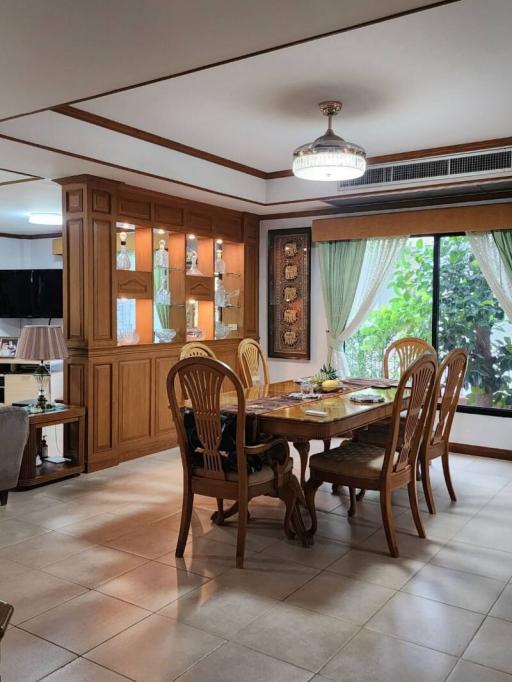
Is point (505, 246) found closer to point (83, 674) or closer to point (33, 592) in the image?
point (33, 592)

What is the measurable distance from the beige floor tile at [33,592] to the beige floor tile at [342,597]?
1.04 m

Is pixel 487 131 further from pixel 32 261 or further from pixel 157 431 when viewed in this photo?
pixel 32 261

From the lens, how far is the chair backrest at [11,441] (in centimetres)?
396

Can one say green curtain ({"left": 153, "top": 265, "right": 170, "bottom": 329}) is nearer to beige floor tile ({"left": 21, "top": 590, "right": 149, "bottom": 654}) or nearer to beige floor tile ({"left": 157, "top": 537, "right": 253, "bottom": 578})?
beige floor tile ({"left": 157, "top": 537, "right": 253, "bottom": 578})

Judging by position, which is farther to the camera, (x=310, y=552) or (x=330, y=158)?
(x=330, y=158)

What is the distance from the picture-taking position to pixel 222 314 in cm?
655

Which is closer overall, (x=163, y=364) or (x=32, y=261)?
(x=163, y=364)

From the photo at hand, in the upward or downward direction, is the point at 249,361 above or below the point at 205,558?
above

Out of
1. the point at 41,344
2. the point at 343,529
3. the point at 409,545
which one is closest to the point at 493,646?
the point at 409,545

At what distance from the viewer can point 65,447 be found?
4.97 m

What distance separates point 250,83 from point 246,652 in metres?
2.94

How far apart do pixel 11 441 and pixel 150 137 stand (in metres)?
2.41

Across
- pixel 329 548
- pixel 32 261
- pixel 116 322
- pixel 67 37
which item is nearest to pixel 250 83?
pixel 67 37

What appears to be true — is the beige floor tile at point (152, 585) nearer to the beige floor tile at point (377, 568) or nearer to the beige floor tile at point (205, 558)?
the beige floor tile at point (205, 558)
